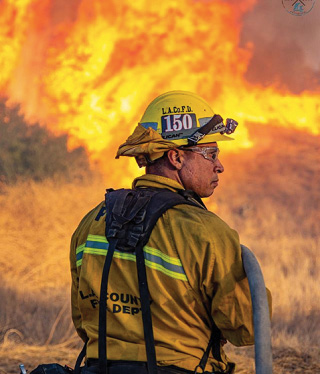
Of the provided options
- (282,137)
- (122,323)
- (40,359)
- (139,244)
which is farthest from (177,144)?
(282,137)

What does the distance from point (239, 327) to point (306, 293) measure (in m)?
Result: 6.56

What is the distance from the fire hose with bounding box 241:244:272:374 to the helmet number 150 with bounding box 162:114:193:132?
78 cm

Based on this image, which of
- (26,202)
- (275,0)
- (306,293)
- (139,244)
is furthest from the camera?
(275,0)

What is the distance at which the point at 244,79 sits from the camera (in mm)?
10438

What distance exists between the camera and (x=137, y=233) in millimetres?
2576

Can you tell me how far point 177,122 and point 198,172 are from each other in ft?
→ 0.81

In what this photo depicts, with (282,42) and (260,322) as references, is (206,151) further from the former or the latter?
(282,42)

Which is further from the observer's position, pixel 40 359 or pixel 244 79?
pixel 244 79

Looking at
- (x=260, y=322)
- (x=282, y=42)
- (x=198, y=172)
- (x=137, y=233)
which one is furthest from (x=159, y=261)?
(x=282, y=42)

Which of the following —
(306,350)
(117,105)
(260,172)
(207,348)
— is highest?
(117,105)

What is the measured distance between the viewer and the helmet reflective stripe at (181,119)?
2938 millimetres

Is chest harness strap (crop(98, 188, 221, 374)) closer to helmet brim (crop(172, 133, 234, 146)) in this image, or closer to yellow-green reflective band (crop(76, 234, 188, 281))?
yellow-green reflective band (crop(76, 234, 188, 281))

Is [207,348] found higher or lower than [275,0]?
lower

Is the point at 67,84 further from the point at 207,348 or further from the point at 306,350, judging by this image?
the point at 207,348
